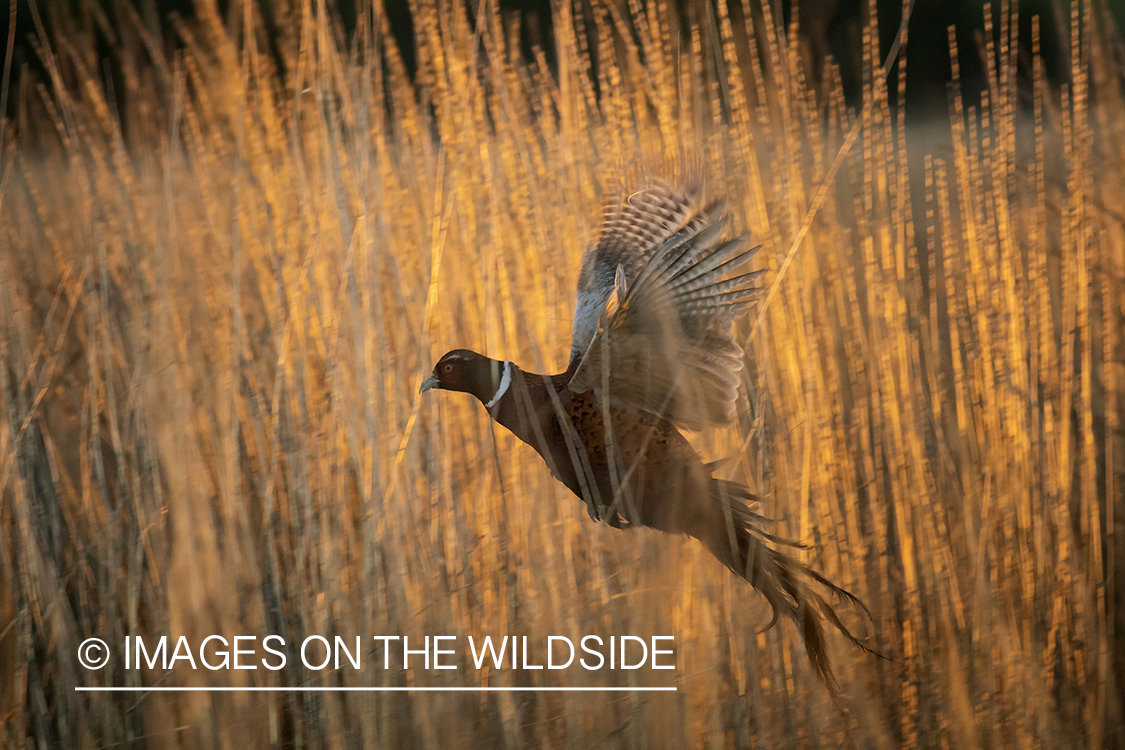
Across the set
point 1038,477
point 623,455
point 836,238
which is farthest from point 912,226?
point 623,455

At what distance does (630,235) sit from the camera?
1.17 metres

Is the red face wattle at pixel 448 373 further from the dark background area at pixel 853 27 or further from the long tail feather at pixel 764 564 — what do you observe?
the dark background area at pixel 853 27

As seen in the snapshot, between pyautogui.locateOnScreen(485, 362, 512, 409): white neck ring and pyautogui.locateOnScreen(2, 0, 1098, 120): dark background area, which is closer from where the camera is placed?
pyautogui.locateOnScreen(485, 362, 512, 409): white neck ring

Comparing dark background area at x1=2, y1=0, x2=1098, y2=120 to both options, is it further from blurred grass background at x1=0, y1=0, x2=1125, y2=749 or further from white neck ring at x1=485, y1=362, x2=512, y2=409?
white neck ring at x1=485, y1=362, x2=512, y2=409

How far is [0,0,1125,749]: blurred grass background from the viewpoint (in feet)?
3.62

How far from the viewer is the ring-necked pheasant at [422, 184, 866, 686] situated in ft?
3.51

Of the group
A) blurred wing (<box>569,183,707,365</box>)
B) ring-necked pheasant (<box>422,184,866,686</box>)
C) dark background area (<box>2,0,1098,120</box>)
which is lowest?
ring-necked pheasant (<box>422,184,866,686</box>)

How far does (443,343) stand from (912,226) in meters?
0.79

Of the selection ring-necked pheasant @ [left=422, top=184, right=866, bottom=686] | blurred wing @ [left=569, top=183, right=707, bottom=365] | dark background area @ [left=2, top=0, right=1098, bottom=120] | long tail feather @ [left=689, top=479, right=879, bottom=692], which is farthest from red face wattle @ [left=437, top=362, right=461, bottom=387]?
dark background area @ [left=2, top=0, right=1098, bottom=120]

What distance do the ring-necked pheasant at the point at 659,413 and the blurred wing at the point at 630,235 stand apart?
0.5 inches

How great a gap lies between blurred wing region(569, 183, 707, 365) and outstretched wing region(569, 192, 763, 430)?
0.02 meters

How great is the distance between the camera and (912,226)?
123 cm

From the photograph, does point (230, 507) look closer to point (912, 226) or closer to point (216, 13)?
point (216, 13)

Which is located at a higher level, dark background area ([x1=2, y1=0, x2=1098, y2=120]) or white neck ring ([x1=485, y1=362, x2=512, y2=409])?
dark background area ([x1=2, y1=0, x2=1098, y2=120])
